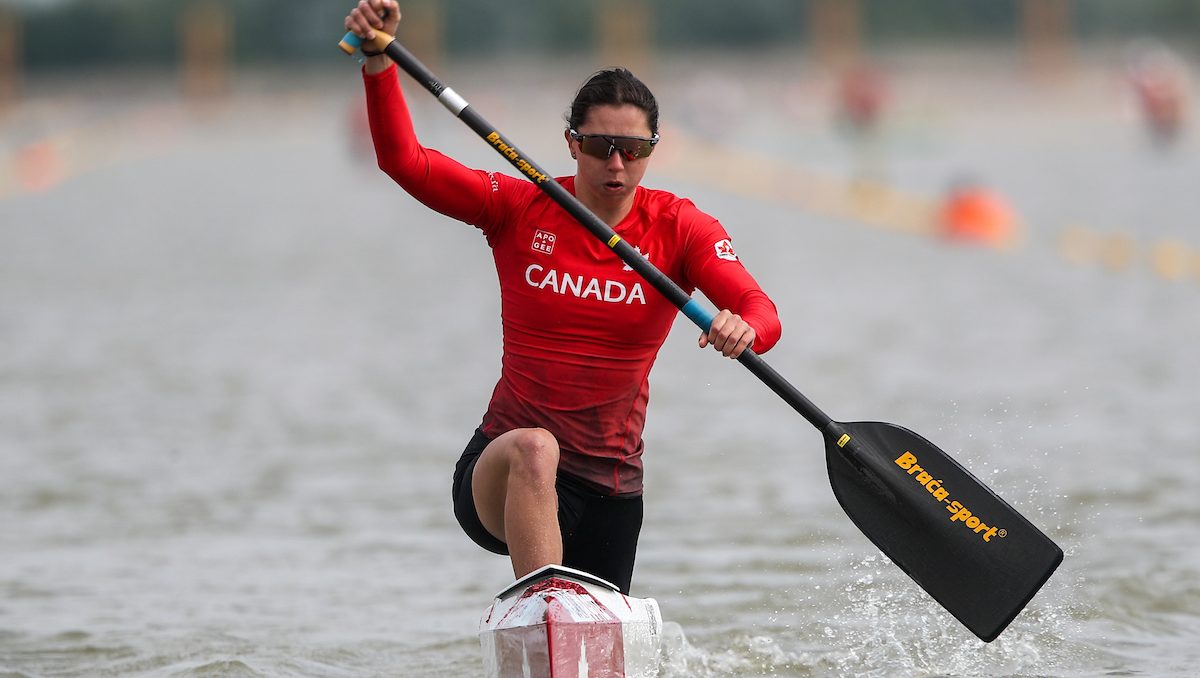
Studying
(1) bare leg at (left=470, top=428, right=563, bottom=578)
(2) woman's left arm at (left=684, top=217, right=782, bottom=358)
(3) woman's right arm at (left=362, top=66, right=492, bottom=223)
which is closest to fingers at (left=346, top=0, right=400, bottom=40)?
(3) woman's right arm at (left=362, top=66, right=492, bottom=223)

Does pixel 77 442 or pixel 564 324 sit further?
pixel 77 442

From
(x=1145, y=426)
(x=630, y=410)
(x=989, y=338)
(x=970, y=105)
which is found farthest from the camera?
(x=970, y=105)

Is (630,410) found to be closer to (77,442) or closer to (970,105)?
(77,442)

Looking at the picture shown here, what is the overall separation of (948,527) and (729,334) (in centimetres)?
114

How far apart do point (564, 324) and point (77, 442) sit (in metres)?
7.01

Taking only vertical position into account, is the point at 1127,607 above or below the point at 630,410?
below

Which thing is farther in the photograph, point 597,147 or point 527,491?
point 597,147

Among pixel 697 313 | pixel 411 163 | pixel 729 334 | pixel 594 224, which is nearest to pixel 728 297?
pixel 697 313

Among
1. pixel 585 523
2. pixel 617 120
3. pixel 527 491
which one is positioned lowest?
pixel 585 523

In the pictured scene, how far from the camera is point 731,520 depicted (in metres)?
8.81

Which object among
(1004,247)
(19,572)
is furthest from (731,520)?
(1004,247)

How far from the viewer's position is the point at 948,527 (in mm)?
5414

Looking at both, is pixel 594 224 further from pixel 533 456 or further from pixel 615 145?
pixel 533 456

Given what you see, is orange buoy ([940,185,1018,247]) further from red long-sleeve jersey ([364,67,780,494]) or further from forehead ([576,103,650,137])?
forehead ([576,103,650,137])
